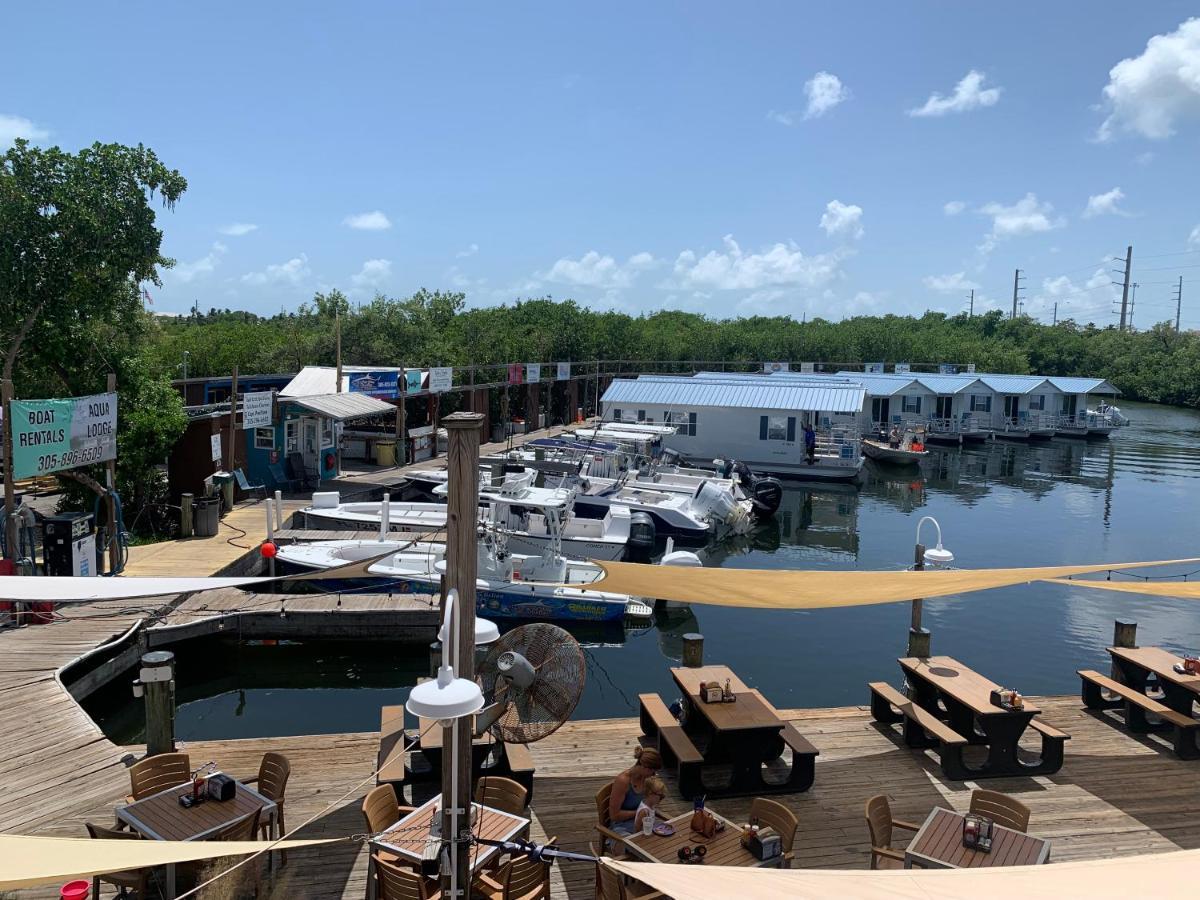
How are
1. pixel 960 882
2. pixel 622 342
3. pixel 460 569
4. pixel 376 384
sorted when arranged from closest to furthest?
pixel 960 882
pixel 460 569
pixel 376 384
pixel 622 342

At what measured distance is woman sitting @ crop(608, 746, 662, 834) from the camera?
7.04 m

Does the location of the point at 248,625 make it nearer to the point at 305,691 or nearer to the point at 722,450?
the point at 305,691

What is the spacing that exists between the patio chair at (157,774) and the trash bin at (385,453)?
79.5 ft

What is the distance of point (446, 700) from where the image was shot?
4836 mm

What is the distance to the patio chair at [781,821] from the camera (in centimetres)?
669

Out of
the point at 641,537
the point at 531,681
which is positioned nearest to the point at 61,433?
the point at 531,681

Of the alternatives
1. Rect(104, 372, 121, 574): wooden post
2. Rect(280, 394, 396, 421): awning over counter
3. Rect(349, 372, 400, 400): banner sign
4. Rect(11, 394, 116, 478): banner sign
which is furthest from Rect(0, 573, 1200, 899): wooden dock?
Rect(349, 372, 400, 400): banner sign

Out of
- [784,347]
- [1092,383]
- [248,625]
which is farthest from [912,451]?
[248,625]

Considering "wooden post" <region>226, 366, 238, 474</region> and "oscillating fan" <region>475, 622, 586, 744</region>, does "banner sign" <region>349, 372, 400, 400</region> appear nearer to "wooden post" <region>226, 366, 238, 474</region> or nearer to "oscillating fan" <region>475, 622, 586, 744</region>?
"wooden post" <region>226, 366, 238, 474</region>

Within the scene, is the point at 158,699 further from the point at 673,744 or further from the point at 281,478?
the point at 281,478

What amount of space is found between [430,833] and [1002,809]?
4.78 metres

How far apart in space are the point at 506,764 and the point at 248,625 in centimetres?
951

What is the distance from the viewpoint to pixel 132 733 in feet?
43.2

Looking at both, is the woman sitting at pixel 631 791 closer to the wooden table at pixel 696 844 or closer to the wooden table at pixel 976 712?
the wooden table at pixel 696 844
